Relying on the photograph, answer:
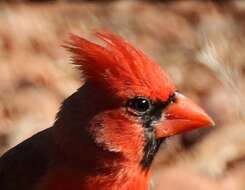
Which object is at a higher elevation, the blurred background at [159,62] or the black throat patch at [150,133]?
the black throat patch at [150,133]

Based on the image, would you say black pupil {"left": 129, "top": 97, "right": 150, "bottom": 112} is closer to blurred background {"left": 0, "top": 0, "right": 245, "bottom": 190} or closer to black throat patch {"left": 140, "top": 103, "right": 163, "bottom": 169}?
black throat patch {"left": 140, "top": 103, "right": 163, "bottom": 169}

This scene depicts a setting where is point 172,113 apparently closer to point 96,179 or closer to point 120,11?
point 96,179

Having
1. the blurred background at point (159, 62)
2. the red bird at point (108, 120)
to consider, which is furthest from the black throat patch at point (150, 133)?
the blurred background at point (159, 62)

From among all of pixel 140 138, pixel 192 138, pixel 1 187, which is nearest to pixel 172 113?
pixel 140 138

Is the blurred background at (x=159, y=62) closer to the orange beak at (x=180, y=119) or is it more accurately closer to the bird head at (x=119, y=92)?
the orange beak at (x=180, y=119)

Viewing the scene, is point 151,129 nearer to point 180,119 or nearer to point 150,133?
point 150,133

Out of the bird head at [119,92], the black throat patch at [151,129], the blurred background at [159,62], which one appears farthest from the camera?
the blurred background at [159,62]

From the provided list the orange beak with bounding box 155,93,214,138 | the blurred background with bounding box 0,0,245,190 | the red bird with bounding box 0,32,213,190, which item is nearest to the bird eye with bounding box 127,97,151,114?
the red bird with bounding box 0,32,213,190
